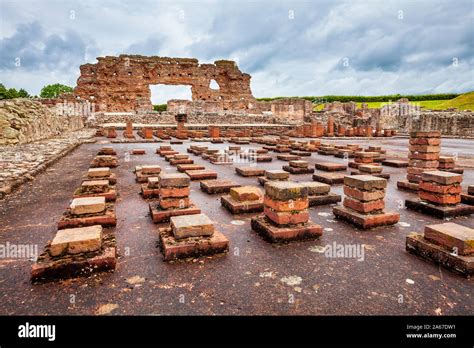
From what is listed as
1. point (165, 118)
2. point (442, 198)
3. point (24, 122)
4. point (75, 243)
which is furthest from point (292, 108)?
point (75, 243)

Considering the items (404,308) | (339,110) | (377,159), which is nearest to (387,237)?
(404,308)

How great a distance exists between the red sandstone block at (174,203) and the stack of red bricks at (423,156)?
3.77m

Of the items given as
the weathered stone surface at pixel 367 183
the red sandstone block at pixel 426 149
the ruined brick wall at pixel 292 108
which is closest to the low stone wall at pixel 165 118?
the ruined brick wall at pixel 292 108

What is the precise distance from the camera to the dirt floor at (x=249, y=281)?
1857mm

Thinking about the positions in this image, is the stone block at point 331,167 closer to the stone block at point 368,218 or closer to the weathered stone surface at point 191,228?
the stone block at point 368,218

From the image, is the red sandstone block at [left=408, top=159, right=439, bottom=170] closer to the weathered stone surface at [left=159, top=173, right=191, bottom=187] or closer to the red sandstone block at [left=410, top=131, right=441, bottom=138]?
the red sandstone block at [left=410, top=131, right=441, bottom=138]

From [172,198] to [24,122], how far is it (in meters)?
10.0

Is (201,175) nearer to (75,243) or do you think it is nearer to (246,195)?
(246,195)

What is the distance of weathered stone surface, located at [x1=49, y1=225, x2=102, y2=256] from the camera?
7.38ft

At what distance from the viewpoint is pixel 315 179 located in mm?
5789

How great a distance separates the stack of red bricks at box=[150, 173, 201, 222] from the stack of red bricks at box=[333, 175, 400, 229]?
1.82 meters

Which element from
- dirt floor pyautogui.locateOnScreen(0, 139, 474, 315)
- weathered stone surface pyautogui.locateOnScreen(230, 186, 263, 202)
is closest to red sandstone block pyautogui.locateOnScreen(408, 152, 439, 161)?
dirt floor pyautogui.locateOnScreen(0, 139, 474, 315)
